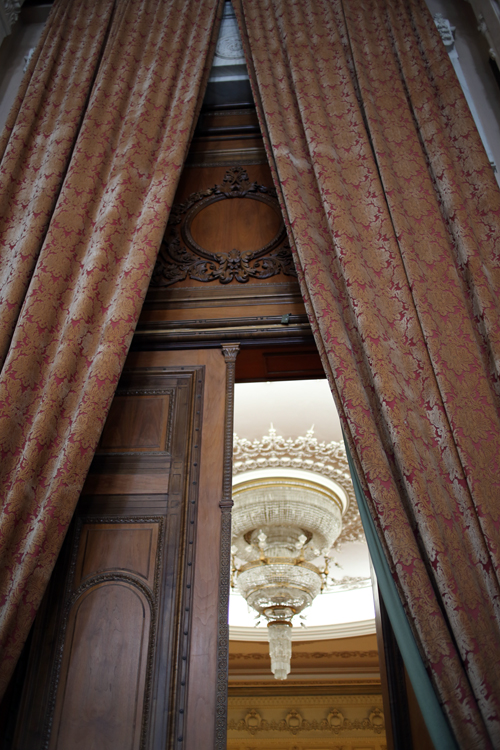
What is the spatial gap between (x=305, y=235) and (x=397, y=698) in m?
1.62

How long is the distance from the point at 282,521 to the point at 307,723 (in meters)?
4.32

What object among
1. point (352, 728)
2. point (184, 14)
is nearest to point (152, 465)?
point (184, 14)

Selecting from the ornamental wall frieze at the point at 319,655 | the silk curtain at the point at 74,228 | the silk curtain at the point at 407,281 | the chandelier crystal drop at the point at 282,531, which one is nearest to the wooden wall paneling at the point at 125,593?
the silk curtain at the point at 74,228

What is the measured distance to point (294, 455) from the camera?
18.1ft

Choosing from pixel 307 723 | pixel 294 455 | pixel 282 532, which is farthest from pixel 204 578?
pixel 307 723

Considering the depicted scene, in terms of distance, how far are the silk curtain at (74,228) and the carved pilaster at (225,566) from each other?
47 cm

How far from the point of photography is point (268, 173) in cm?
303

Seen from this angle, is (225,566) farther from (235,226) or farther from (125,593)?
(235,226)

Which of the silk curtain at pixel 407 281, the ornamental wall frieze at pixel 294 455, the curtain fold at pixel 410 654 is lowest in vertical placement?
the curtain fold at pixel 410 654

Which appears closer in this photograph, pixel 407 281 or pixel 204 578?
pixel 204 578

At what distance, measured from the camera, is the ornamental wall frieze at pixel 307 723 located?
8414mm

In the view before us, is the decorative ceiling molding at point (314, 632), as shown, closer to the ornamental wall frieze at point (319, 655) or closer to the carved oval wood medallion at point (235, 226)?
the ornamental wall frieze at point (319, 655)

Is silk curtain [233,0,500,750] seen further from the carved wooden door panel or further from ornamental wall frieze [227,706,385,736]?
ornamental wall frieze [227,706,385,736]

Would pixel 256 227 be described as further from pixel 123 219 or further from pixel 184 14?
pixel 184 14
